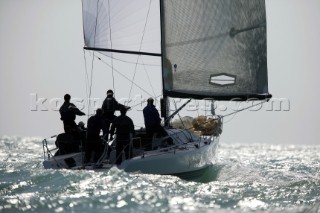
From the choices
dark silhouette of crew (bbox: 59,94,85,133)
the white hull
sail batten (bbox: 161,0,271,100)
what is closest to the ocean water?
the white hull

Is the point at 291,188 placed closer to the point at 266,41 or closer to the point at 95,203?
the point at 95,203

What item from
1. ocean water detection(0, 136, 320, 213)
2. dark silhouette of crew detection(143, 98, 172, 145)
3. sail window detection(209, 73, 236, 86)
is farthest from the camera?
sail window detection(209, 73, 236, 86)

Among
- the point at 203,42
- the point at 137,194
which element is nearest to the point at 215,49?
the point at 203,42

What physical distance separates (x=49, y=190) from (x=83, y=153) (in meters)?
3.02

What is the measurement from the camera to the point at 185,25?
1959 cm

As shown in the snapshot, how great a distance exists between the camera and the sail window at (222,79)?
779 inches

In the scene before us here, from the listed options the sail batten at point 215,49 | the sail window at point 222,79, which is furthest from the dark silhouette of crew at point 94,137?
the sail window at point 222,79

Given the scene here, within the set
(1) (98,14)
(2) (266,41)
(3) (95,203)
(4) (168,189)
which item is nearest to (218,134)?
(2) (266,41)

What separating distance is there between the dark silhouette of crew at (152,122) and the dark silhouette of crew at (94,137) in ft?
3.83

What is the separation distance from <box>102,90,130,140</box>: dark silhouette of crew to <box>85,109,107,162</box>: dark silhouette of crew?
97cm

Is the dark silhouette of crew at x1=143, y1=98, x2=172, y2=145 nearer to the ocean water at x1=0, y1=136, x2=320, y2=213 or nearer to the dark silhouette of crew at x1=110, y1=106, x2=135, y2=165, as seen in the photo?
the dark silhouette of crew at x1=110, y1=106, x2=135, y2=165

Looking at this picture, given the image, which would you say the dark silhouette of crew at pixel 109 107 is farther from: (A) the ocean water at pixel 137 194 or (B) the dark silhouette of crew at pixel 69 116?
(A) the ocean water at pixel 137 194

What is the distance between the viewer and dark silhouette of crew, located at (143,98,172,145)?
17700 mm

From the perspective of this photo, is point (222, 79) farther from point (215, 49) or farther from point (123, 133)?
point (123, 133)
